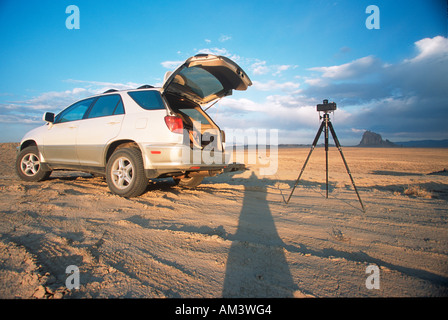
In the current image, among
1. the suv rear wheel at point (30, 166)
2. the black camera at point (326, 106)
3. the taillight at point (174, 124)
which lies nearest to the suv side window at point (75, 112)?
the suv rear wheel at point (30, 166)

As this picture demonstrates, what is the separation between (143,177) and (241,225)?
1926mm

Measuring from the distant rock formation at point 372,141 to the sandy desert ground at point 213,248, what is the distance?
134379 millimetres

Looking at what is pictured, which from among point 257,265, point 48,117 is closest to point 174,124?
point 257,265

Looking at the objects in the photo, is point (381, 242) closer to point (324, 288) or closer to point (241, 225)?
point (324, 288)

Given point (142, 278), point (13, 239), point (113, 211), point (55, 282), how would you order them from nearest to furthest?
point (55, 282)
point (142, 278)
point (13, 239)
point (113, 211)

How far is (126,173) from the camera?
3998 millimetres

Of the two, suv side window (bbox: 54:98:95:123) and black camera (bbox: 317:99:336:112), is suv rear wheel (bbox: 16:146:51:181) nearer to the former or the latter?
suv side window (bbox: 54:98:95:123)

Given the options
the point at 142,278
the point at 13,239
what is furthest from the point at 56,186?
the point at 142,278

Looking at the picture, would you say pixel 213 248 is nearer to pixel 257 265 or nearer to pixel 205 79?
pixel 257 265

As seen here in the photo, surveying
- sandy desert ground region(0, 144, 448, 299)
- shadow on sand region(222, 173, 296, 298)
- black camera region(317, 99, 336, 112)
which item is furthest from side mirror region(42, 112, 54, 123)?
black camera region(317, 99, 336, 112)

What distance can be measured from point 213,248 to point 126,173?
2.52m

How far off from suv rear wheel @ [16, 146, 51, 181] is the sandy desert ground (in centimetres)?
166

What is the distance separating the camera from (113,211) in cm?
321
